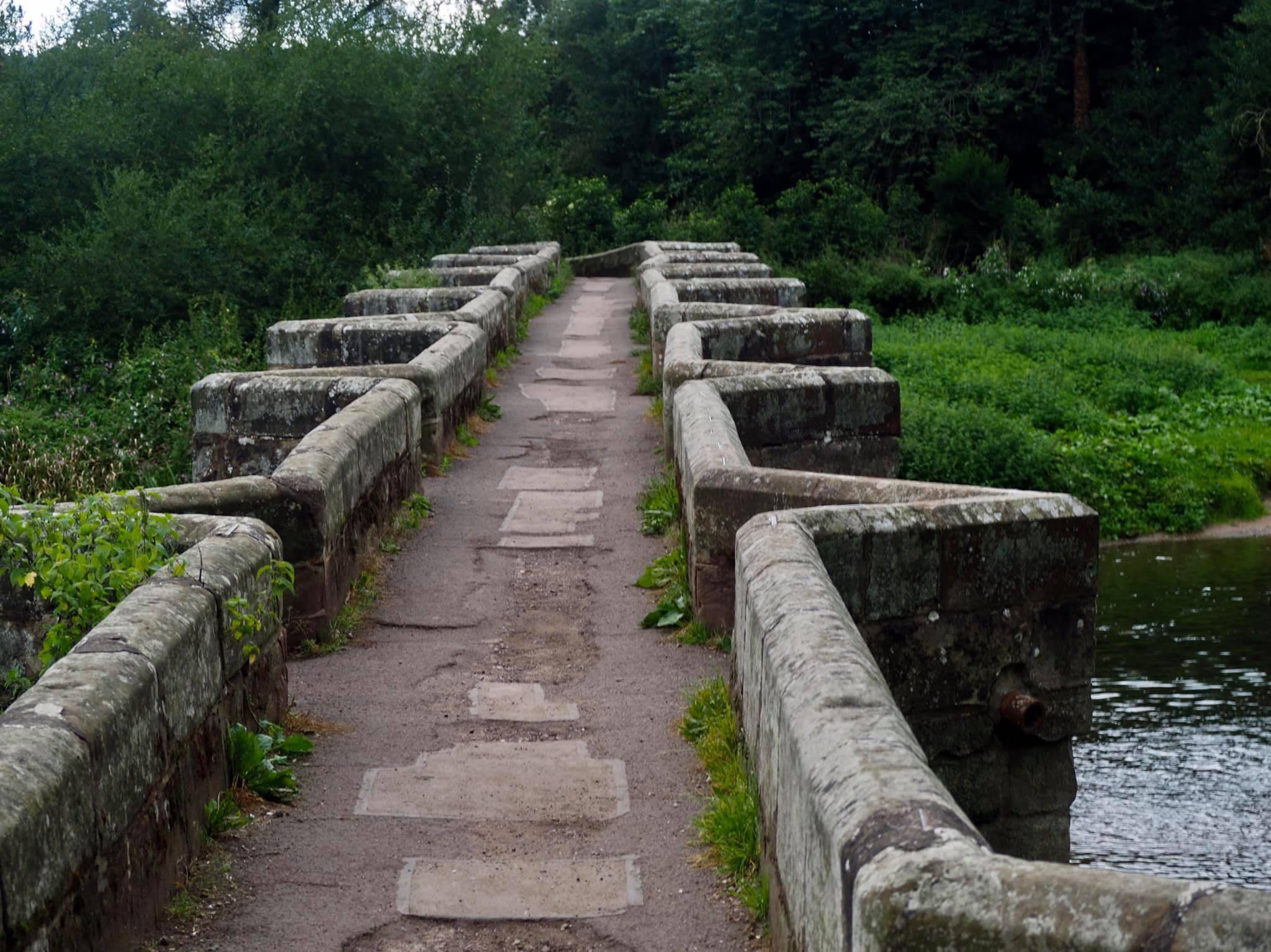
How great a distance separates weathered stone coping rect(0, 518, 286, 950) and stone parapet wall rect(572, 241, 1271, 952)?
5.11 ft

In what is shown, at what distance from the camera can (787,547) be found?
4.68m

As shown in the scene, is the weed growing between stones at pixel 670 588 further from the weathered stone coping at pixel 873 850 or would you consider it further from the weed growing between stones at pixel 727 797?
the weathered stone coping at pixel 873 850

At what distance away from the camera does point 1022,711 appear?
5.71 metres

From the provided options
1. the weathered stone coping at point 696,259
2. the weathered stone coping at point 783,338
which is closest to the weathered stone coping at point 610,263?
the weathered stone coping at point 696,259

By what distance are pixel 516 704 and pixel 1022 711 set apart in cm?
194

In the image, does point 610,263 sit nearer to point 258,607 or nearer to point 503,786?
point 258,607

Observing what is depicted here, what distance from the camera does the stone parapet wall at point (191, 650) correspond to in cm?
313

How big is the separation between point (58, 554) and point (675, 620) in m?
2.80

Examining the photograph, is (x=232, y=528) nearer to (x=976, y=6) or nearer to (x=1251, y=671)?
(x=1251, y=671)

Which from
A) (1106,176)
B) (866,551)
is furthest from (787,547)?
(1106,176)

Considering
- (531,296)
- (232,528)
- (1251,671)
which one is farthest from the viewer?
(531,296)

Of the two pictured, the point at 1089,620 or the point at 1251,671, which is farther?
the point at 1251,671

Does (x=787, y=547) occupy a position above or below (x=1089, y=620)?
above

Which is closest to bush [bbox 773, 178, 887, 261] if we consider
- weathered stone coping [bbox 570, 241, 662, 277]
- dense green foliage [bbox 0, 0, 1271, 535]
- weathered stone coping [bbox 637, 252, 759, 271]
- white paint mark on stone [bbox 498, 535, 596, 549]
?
dense green foliage [bbox 0, 0, 1271, 535]
